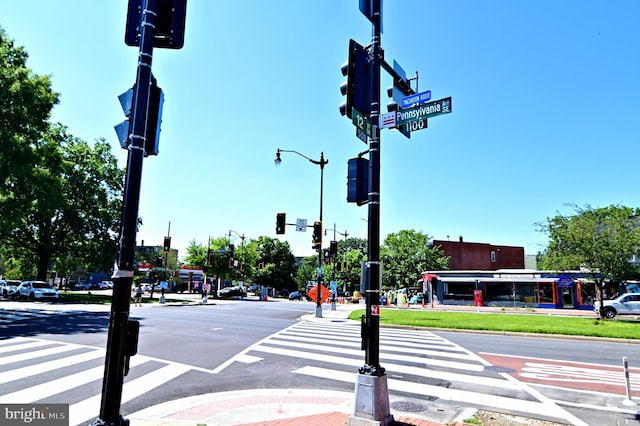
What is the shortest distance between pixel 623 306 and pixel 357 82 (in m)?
28.4

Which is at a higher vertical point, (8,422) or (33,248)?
(33,248)

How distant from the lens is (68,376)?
27.0ft

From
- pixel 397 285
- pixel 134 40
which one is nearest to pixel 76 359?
pixel 134 40

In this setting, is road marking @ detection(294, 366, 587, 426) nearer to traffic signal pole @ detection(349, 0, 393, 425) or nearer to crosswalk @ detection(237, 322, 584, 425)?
crosswalk @ detection(237, 322, 584, 425)

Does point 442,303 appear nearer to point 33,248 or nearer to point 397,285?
point 397,285

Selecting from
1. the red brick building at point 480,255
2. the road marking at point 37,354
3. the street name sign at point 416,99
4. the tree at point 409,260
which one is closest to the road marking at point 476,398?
the street name sign at point 416,99

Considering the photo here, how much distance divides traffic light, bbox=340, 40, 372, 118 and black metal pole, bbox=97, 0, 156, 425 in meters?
2.80

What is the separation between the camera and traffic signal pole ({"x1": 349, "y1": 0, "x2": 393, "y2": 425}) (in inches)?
211

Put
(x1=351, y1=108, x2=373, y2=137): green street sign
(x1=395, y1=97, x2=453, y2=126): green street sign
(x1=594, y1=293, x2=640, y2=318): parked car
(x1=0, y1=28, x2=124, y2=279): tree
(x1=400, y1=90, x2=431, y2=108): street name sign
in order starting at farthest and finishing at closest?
1. (x1=594, y1=293, x2=640, y2=318): parked car
2. (x1=0, y1=28, x2=124, y2=279): tree
3. (x1=400, y1=90, x2=431, y2=108): street name sign
4. (x1=395, y1=97, x2=453, y2=126): green street sign
5. (x1=351, y1=108, x2=373, y2=137): green street sign

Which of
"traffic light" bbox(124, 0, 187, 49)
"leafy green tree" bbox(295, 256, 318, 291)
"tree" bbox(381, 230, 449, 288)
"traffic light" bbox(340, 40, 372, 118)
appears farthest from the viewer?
"leafy green tree" bbox(295, 256, 318, 291)

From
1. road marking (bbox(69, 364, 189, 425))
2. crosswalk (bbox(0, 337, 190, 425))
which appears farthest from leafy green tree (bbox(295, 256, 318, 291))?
road marking (bbox(69, 364, 189, 425))

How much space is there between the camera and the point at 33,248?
141ft

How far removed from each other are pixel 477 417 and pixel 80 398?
623 centimetres

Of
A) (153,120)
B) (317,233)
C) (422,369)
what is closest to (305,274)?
(317,233)
